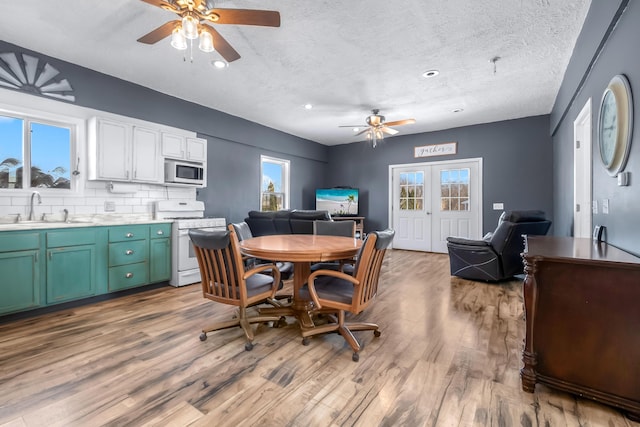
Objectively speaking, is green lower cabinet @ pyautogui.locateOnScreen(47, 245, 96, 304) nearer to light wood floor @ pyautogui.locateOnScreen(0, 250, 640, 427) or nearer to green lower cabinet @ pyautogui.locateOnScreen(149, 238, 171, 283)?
light wood floor @ pyautogui.locateOnScreen(0, 250, 640, 427)

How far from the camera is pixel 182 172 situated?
439 centimetres

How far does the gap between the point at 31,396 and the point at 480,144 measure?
23.6 ft

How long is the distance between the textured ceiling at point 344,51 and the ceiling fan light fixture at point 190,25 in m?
0.48

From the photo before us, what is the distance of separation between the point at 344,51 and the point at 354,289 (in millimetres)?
2570

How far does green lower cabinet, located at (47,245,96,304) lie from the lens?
9.74 ft

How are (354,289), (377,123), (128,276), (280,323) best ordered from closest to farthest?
→ (354,289)
(280,323)
(128,276)
(377,123)

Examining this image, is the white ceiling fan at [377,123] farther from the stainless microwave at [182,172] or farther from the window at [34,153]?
the window at [34,153]

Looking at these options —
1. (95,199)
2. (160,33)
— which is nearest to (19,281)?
(95,199)

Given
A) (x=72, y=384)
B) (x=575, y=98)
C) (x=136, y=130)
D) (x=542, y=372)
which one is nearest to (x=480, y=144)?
(x=575, y=98)

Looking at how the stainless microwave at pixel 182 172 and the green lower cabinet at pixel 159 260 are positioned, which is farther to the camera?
the stainless microwave at pixel 182 172

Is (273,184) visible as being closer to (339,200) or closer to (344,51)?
(339,200)

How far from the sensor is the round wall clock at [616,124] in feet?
6.01

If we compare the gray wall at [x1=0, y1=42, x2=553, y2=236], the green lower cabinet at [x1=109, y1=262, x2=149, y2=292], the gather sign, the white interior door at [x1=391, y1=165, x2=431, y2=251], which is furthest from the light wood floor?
the gather sign

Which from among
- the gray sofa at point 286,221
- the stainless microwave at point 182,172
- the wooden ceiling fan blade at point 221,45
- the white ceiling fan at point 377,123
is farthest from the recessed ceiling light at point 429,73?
the stainless microwave at point 182,172
